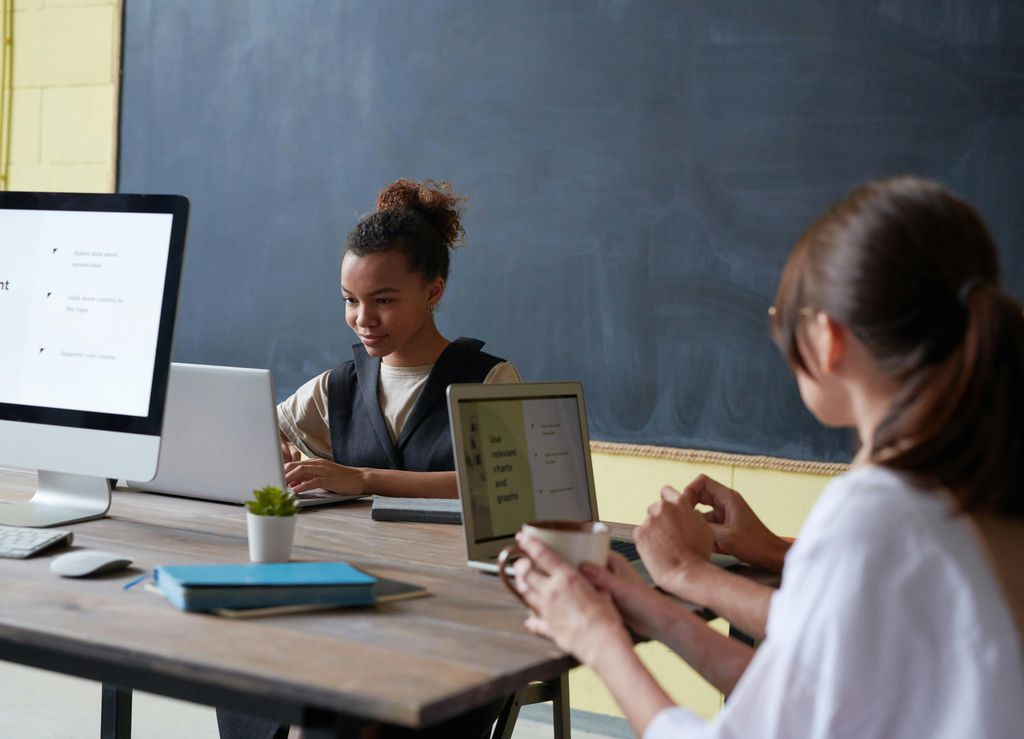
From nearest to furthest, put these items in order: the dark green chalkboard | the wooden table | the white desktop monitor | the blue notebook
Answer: the wooden table, the blue notebook, the white desktop monitor, the dark green chalkboard

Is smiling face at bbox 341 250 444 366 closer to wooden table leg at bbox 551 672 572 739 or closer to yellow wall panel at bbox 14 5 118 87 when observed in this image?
wooden table leg at bbox 551 672 572 739

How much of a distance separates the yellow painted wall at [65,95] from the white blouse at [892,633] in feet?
11.6

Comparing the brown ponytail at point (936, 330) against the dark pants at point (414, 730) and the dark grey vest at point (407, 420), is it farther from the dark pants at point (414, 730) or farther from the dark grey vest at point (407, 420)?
the dark grey vest at point (407, 420)

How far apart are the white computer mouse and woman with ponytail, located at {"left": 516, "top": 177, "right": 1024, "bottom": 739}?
65 centimetres

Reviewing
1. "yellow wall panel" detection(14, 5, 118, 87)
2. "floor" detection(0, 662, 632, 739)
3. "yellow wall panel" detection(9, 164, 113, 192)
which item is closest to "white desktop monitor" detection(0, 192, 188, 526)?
"floor" detection(0, 662, 632, 739)

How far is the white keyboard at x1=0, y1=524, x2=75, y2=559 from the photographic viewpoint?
1.54 metres

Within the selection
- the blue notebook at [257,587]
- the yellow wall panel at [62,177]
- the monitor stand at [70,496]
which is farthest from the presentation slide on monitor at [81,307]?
the yellow wall panel at [62,177]

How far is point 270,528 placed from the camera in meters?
1.53

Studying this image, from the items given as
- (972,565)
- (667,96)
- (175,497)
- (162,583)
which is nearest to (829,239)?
(972,565)

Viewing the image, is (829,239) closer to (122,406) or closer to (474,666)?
(474,666)

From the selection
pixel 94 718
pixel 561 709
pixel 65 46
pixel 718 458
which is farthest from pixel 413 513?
pixel 65 46

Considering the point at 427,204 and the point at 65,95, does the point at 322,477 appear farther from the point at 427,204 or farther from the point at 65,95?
the point at 65,95

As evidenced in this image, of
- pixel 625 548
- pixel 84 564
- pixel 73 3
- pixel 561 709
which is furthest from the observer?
pixel 73 3

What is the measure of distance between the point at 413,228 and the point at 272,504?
119 cm
